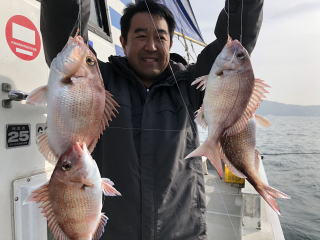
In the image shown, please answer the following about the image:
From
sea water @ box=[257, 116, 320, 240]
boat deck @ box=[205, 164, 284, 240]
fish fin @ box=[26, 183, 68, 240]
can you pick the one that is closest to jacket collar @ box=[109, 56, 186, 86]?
fish fin @ box=[26, 183, 68, 240]

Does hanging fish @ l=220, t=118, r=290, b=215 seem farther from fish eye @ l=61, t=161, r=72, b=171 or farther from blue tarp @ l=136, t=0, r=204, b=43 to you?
blue tarp @ l=136, t=0, r=204, b=43

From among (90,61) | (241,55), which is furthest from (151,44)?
(90,61)

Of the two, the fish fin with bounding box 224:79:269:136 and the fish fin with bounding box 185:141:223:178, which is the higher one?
the fish fin with bounding box 224:79:269:136

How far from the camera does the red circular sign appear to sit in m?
1.79

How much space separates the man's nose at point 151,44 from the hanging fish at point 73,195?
114 centimetres

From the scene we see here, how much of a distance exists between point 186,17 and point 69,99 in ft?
36.2

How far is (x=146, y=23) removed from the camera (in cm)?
218

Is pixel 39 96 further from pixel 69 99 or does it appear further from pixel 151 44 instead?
pixel 151 44

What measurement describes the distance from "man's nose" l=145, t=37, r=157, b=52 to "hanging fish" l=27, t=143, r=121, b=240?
114cm

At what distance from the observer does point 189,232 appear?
1.97 metres

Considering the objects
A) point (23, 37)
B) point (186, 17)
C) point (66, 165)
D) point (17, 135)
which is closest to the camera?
point (66, 165)

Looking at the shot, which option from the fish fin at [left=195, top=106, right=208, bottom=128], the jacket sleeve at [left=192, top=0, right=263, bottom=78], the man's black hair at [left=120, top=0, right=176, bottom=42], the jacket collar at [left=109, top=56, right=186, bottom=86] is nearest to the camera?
the fish fin at [left=195, top=106, right=208, bottom=128]

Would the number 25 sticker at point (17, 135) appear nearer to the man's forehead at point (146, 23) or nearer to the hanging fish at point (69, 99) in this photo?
the hanging fish at point (69, 99)

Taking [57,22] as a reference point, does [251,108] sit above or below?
below
